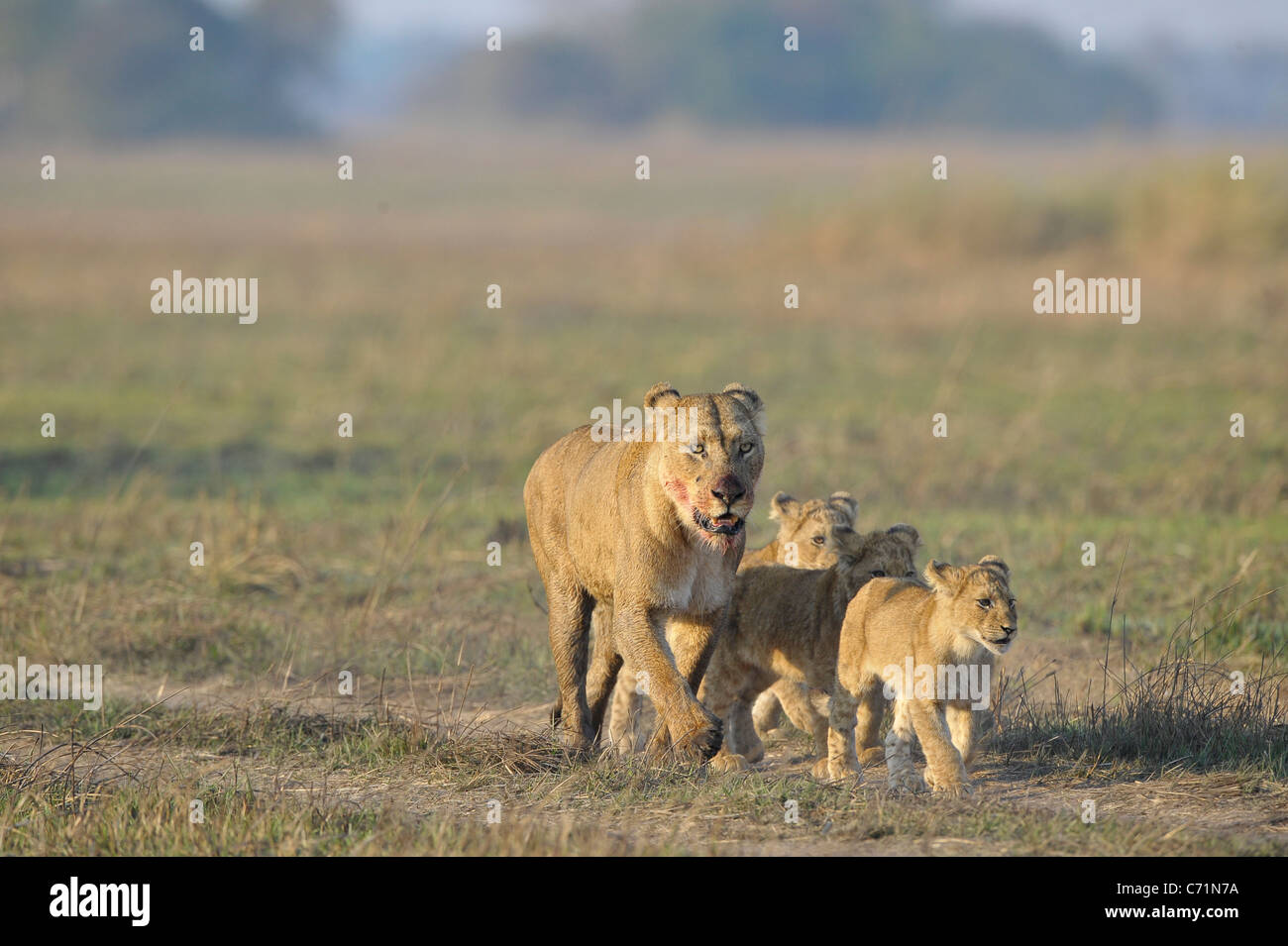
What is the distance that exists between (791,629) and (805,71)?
93200 mm

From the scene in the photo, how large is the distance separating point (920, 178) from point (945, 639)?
2257 cm

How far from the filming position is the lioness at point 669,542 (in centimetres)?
568

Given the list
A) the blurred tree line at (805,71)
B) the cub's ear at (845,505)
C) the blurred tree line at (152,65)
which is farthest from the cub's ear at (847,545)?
the blurred tree line at (805,71)

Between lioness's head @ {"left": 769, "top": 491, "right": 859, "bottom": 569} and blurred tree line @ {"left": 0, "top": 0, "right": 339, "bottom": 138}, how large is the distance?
72.8 m

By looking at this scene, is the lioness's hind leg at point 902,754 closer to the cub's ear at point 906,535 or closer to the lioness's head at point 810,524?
the cub's ear at point 906,535

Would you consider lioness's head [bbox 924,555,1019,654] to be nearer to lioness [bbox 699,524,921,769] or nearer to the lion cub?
the lion cub

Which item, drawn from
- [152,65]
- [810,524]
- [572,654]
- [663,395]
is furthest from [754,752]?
[152,65]

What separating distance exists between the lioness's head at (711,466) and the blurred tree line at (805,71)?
83978 mm

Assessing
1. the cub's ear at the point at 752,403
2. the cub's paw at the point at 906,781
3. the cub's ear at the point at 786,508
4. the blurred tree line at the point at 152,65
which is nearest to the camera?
the cub's paw at the point at 906,781

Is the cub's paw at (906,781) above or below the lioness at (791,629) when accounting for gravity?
below

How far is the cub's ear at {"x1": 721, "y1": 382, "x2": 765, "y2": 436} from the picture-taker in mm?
5949

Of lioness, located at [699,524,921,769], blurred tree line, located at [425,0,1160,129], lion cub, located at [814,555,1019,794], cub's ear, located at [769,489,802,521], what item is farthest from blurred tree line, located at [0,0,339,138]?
lion cub, located at [814,555,1019,794]

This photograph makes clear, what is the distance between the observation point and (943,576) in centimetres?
572
